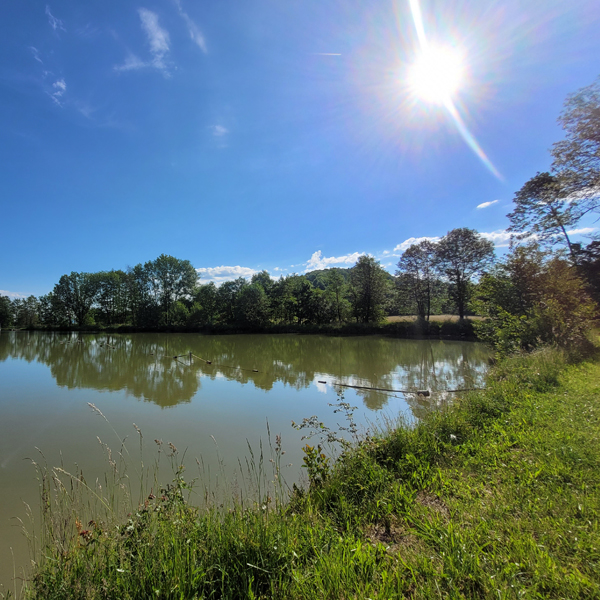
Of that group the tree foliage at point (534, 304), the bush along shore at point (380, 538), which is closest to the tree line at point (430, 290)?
the tree foliage at point (534, 304)

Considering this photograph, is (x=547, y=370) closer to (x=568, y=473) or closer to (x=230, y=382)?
(x=568, y=473)

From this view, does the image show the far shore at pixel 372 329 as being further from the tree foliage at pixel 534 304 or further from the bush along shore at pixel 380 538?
the bush along shore at pixel 380 538

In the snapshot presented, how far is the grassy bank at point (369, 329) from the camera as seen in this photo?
83.1 feet

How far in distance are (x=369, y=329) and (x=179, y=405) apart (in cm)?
2508

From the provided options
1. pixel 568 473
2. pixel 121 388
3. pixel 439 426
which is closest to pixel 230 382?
pixel 121 388

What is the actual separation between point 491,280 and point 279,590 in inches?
607

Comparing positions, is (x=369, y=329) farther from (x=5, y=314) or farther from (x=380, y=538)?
(x=5, y=314)

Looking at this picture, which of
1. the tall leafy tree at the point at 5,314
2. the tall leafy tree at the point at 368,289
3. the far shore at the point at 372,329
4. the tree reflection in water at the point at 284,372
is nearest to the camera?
the tree reflection in water at the point at 284,372

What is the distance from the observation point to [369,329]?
99.1ft

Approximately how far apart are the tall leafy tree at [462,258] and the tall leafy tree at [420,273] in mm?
1128

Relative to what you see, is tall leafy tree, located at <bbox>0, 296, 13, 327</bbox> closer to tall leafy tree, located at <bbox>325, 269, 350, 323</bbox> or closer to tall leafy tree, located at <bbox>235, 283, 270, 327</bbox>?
tall leafy tree, located at <bbox>235, 283, 270, 327</bbox>

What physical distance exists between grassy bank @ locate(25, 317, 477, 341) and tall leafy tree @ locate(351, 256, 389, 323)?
248 cm

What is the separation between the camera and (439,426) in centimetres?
386

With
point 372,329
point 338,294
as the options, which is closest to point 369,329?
point 372,329
